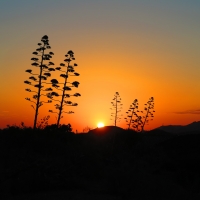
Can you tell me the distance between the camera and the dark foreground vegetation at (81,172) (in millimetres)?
11680

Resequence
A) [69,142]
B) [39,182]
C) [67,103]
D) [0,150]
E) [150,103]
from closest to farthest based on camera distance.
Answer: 1. [39,182]
2. [0,150]
3. [69,142]
4. [67,103]
5. [150,103]

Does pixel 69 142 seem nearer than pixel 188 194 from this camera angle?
Result: No

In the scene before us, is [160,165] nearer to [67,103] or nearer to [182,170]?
[182,170]

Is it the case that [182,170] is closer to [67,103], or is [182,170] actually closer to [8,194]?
[8,194]

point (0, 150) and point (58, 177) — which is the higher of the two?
point (0, 150)

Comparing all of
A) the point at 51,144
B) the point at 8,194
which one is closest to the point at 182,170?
the point at 51,144

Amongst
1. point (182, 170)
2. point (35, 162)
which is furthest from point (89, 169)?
point (182, 170)

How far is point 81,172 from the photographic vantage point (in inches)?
571

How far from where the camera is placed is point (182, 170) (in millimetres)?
18328

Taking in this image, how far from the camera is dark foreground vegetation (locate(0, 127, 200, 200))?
11680 mm

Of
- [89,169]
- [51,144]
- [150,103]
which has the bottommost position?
[89,169]

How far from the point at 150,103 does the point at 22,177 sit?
52655 millimetres

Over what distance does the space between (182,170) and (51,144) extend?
7108mm

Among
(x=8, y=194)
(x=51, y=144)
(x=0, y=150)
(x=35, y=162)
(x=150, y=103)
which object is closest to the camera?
(x=8, y=194)
